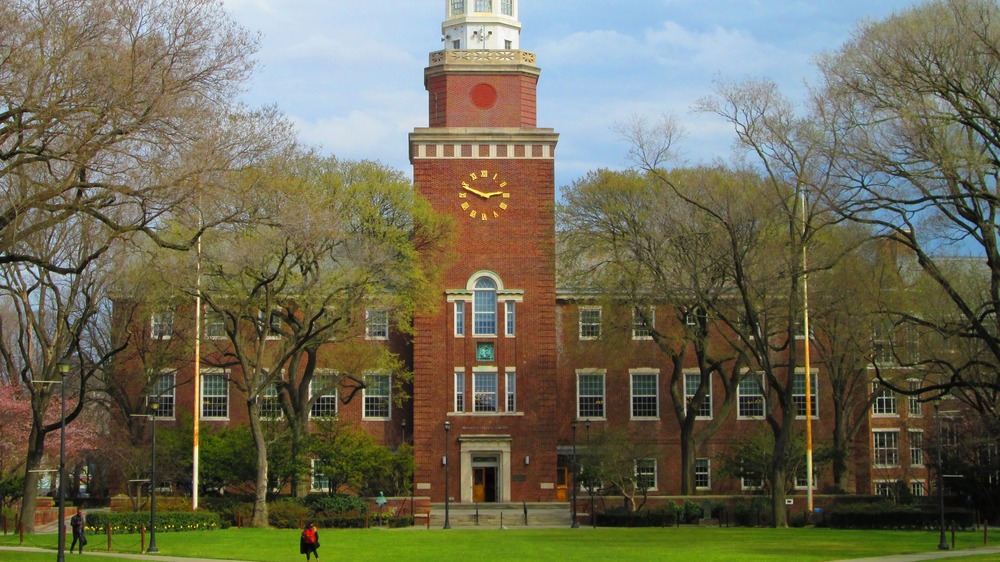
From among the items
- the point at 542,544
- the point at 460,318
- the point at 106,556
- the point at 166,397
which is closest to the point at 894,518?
the point at 542,544

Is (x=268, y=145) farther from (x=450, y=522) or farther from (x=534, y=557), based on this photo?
(x=450, y=522)

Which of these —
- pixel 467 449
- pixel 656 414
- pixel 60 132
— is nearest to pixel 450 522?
pixel 467 449

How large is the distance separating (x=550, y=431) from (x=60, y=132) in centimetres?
3743

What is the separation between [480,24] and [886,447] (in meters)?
28.7

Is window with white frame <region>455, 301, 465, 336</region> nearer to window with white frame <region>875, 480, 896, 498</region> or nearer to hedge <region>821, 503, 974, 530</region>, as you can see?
hedge <region>821, 503, 974, 530</region>

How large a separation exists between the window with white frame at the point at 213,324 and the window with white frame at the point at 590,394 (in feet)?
58.3

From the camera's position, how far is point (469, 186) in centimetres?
5672

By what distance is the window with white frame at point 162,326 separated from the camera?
5319 cm

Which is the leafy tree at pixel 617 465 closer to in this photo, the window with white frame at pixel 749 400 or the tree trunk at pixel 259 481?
the window with white frame at pixel 749 400

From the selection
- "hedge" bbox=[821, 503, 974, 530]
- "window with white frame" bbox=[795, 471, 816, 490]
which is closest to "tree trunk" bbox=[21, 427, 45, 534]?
"hedge" bbox=[821, 503, 974, 530]

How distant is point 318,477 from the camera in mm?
Answer: 51844

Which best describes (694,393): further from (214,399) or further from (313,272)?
(214,399)

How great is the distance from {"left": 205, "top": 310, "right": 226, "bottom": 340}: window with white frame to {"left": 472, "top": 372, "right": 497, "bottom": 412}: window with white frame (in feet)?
37.6

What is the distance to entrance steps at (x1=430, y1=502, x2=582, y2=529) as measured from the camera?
169 ft
